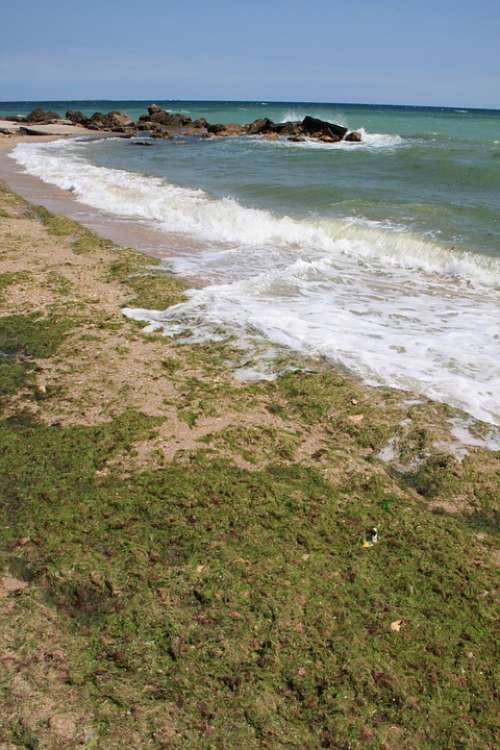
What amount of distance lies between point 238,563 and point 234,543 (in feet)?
0.50

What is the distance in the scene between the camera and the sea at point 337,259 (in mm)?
5492

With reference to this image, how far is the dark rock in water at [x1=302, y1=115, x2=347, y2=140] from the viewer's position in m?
39.1

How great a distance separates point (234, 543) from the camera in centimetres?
304

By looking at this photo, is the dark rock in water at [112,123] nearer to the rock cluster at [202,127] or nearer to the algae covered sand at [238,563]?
the rock cluster at [202,127]

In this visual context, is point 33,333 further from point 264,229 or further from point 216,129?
point 216,129

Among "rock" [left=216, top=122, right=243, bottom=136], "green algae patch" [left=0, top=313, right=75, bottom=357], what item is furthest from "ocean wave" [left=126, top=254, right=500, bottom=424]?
"rock" [left=216, top=122, right=243, bottom=136]

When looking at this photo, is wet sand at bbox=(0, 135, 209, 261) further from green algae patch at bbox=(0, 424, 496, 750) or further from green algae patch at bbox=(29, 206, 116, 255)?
green algae patch at bbox=(0, 424, 496, 750)

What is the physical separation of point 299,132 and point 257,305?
37903 mm

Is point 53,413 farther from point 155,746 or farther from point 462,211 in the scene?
point 462,211

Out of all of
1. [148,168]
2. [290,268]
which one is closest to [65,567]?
[290,268]

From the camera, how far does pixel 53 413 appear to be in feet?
13.8

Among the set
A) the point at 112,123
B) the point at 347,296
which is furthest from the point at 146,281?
the point at 112,123

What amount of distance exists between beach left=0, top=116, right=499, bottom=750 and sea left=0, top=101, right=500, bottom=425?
14cm

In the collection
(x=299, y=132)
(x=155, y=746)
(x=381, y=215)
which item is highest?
(x=299, y=132)
